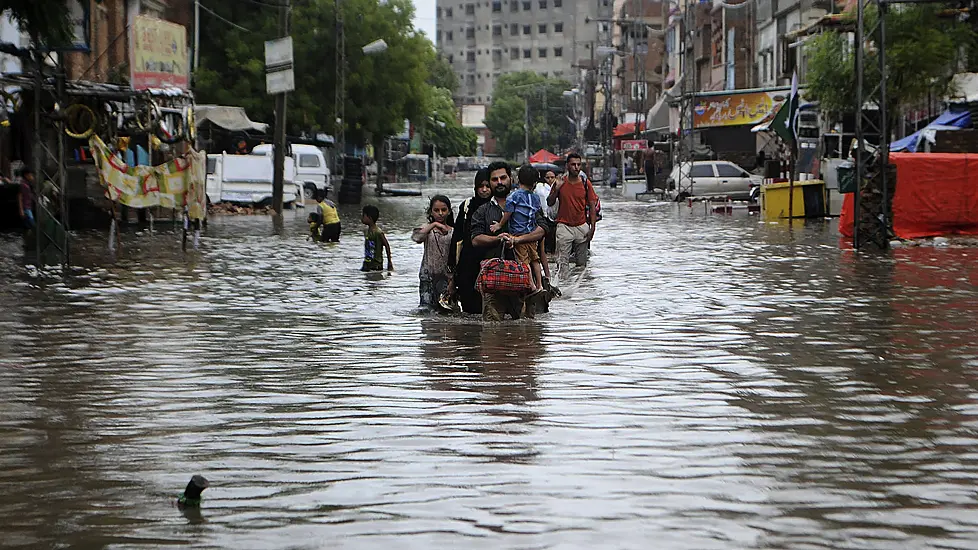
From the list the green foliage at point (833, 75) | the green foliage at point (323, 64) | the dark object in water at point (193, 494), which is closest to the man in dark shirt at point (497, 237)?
the dark object in water at point (193, 494)

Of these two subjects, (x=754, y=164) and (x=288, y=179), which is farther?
(x=754, y=164)

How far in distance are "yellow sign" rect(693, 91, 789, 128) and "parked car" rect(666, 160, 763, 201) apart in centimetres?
247

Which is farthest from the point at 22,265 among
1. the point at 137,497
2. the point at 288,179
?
the point at 288,179

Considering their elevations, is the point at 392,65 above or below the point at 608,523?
above

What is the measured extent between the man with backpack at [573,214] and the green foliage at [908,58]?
16416 mm

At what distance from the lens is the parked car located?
50.6 metres

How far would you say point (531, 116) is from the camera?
181125 mm

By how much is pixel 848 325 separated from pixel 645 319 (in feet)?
5.78

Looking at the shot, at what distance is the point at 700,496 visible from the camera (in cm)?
624

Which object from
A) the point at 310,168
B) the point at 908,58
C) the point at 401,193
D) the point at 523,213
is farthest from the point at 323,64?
the point at 523,213

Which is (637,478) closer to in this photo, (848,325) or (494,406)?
(494,406)

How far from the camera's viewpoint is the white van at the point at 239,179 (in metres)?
41.6

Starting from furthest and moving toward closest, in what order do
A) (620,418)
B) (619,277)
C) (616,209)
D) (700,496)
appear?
(616,209), (619,277), (620,418), (700,496)

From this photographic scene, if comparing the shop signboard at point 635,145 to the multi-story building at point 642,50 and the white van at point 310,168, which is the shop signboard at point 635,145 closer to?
the multi-story building at point 642,50
